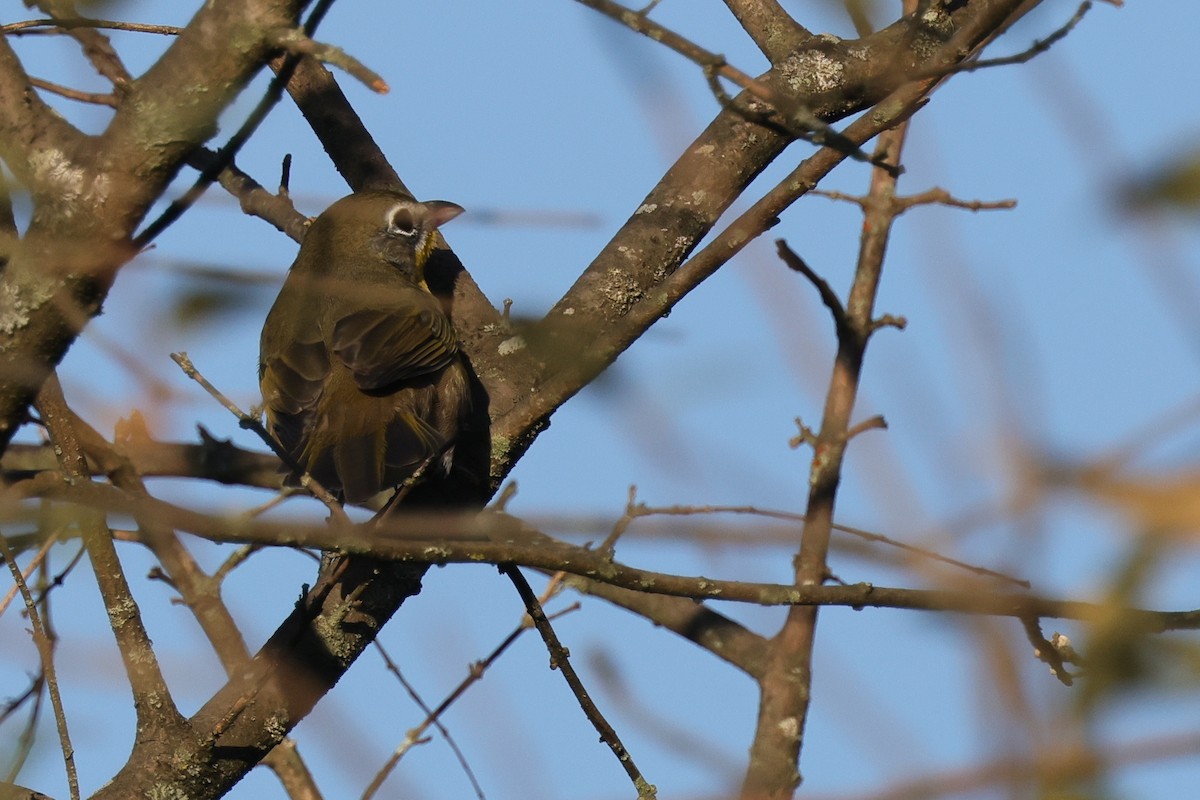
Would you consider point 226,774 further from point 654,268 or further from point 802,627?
point 802,627

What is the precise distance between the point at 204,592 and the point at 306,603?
1.39 meters

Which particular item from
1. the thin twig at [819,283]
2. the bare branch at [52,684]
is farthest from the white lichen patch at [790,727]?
the bare branch at [52,684]

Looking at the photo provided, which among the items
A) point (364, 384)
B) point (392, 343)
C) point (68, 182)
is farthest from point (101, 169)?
point (392, 343)

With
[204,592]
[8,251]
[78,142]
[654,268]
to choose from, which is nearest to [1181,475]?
[8,251]

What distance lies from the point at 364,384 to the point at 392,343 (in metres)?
0.22

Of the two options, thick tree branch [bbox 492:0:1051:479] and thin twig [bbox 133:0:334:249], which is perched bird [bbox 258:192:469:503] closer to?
thick tree branch [bbox 492:0:1051:479]

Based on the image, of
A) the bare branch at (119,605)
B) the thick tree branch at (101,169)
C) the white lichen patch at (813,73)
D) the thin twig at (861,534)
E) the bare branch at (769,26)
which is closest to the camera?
the thin twig at (861,534)

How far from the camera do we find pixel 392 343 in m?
5.07

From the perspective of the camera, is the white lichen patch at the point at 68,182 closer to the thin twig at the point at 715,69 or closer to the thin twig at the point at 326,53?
the thin twig at the point at 326,53

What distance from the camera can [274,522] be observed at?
175 centimetres

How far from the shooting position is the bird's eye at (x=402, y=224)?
18.9ft

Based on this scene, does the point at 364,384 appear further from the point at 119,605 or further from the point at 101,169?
the point at 101,169

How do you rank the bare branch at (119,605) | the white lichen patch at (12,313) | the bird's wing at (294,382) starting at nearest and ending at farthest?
the white lichen patch at (12,313) → the bare branch at (119,605) → the bird's wing at (294,382)

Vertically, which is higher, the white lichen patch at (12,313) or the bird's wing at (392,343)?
the bird's wing at (392,343)
